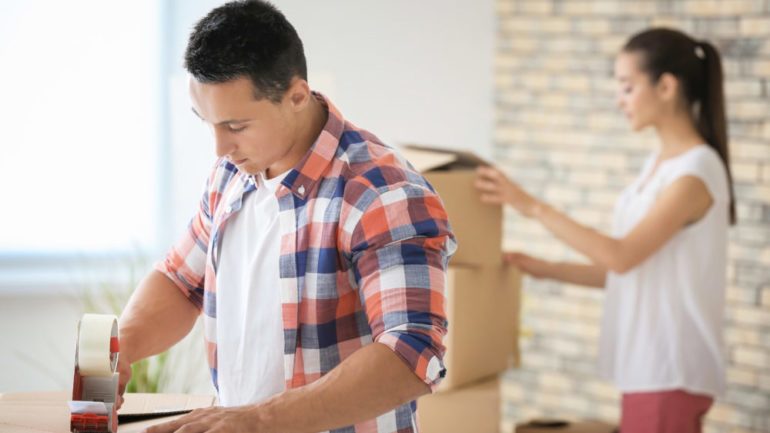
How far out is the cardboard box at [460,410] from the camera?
9.12 feet

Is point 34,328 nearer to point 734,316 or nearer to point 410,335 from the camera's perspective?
point 734,316

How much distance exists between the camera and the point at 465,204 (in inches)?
109

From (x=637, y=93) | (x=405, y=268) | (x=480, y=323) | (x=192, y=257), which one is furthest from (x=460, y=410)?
(x=405, y=268)

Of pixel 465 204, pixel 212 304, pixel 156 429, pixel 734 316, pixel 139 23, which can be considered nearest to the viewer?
pixel 156 429

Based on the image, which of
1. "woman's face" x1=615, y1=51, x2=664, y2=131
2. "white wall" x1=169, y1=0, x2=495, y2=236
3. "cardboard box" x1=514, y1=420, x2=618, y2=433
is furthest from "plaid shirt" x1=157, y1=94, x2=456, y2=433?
"white wall" x1=169, y1=0, x2=495, y2=236

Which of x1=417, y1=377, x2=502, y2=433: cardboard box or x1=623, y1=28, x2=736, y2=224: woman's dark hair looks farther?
x1=623, y1=28, x2=736, y2=224: woman's dark hair

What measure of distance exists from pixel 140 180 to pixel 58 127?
1.18 feet

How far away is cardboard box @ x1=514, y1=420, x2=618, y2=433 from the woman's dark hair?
94 centimetres

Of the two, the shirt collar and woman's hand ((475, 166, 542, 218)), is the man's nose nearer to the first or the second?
the shirt collar

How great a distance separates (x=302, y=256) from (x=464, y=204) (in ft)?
3.98

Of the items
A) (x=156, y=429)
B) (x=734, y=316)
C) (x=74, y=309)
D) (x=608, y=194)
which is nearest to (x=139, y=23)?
(x=74, y=309)

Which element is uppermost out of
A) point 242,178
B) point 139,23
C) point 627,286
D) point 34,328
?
point 139,23

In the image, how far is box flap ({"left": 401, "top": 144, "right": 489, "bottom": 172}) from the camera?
272cm

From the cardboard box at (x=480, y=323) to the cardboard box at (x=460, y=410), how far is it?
0.04 metres
